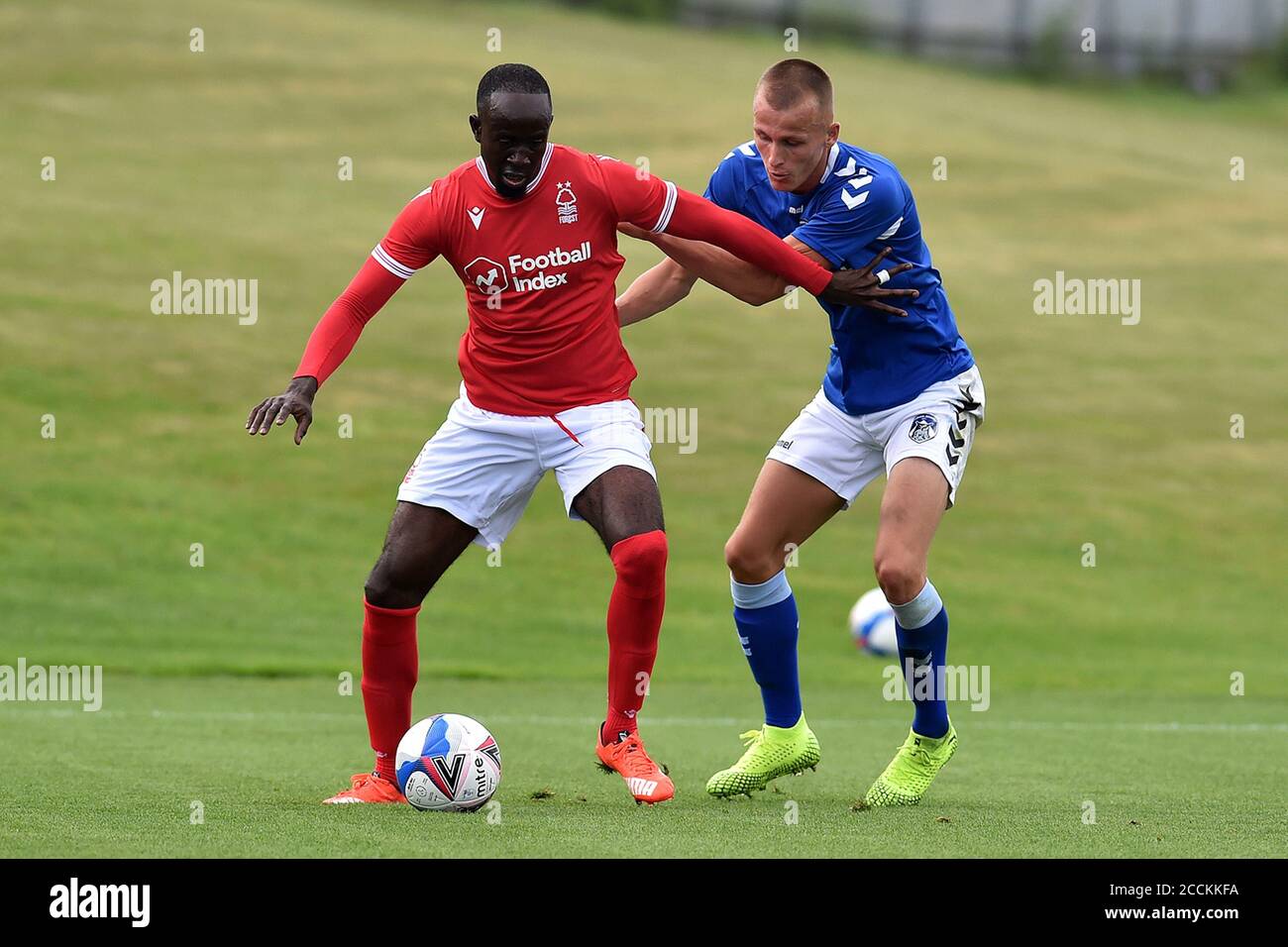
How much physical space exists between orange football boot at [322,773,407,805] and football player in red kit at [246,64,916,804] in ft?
0.04

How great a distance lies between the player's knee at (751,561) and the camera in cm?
830

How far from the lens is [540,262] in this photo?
770cm

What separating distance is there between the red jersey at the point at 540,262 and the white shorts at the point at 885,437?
0.76 meters

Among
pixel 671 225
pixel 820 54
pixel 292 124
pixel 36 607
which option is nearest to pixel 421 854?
pixel 671 225

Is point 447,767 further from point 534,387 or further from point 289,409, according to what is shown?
point 534,387

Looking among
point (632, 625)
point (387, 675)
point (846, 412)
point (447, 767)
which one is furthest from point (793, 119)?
point (447, 767)

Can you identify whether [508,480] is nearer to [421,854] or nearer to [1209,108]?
[421,854]

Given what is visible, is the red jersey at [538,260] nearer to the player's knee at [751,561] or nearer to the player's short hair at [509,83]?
the player's short hair at [509,83]

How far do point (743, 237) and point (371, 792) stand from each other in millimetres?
2968

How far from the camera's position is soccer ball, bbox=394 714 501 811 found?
23.9ft
